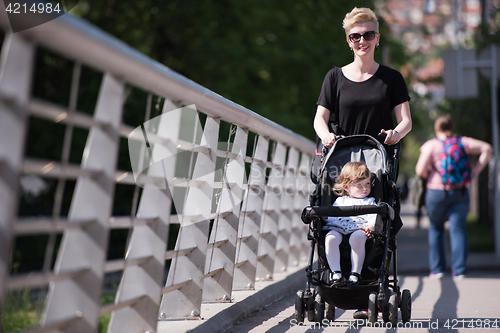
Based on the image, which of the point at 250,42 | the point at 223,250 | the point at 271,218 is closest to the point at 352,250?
the point at 223,250

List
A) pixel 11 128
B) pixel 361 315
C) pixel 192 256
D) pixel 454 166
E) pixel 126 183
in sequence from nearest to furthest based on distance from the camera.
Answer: pixel 11 128 < pixel 126 183 < pixel 192 256 < pixel 361 315 < pixel 454 166

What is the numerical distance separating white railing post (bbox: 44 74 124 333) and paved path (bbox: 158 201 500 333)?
1057 mm

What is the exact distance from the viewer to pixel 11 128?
7.02 ft

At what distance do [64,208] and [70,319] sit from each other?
10.7 meters

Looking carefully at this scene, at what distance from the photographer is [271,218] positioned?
257 inches

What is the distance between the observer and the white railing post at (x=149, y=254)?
3295 mm

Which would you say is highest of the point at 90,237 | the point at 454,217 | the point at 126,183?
the point at 126,183

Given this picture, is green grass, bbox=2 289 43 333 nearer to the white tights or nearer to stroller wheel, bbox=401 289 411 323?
the white tights

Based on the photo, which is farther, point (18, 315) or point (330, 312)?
point (18, 315)

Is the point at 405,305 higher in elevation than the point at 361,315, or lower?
higher

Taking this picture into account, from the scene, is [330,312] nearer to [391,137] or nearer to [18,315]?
[391,137]

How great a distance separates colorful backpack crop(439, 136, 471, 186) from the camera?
8.01 m

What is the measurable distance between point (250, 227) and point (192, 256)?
1.63 meters

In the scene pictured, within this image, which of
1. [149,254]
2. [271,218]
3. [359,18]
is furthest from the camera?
[271,218]
